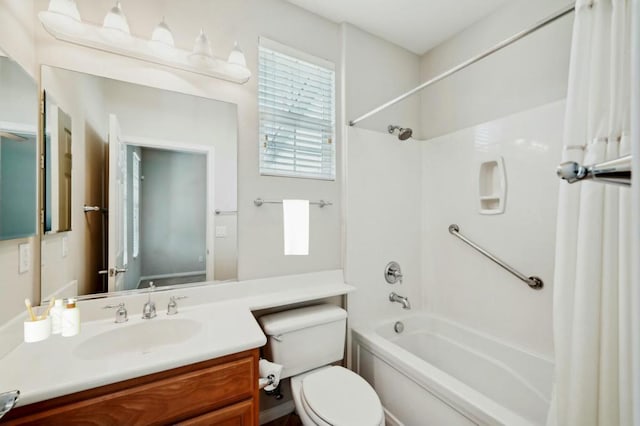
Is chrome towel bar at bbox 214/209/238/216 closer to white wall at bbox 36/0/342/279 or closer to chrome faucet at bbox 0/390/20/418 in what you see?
white wall at bbox 36/0/342/279

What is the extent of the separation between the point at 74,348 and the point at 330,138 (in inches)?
66.6

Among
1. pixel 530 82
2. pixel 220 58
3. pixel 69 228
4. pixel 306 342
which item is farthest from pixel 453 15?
pixel 69 228

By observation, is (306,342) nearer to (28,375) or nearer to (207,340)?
(207,340)

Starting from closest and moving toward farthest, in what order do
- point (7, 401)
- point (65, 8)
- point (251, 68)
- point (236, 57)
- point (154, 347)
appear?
point (7, 401), point (65, 8), point (154, 347), point (236, 57), point (251, 68)

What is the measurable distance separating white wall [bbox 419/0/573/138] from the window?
3.10 ft

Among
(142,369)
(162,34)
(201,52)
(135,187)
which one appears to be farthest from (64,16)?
(142,369)

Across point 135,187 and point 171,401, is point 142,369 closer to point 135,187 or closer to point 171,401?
point 171,401

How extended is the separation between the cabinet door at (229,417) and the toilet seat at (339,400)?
0.30 metres

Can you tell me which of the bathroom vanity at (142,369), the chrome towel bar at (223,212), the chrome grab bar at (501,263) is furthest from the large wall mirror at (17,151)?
the chrome grab bar at (501,263)

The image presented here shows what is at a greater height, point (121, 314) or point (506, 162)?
point (506, 162)

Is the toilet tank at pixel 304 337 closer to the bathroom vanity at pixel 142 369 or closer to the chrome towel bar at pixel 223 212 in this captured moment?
the bathroom vanity at pixel 142 369

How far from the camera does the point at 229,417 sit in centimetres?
104

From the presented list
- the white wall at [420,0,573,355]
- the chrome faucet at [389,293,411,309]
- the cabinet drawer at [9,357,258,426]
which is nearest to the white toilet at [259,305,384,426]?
the cabinet drawer at [9,357,258,426]

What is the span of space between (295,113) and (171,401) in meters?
1.62
